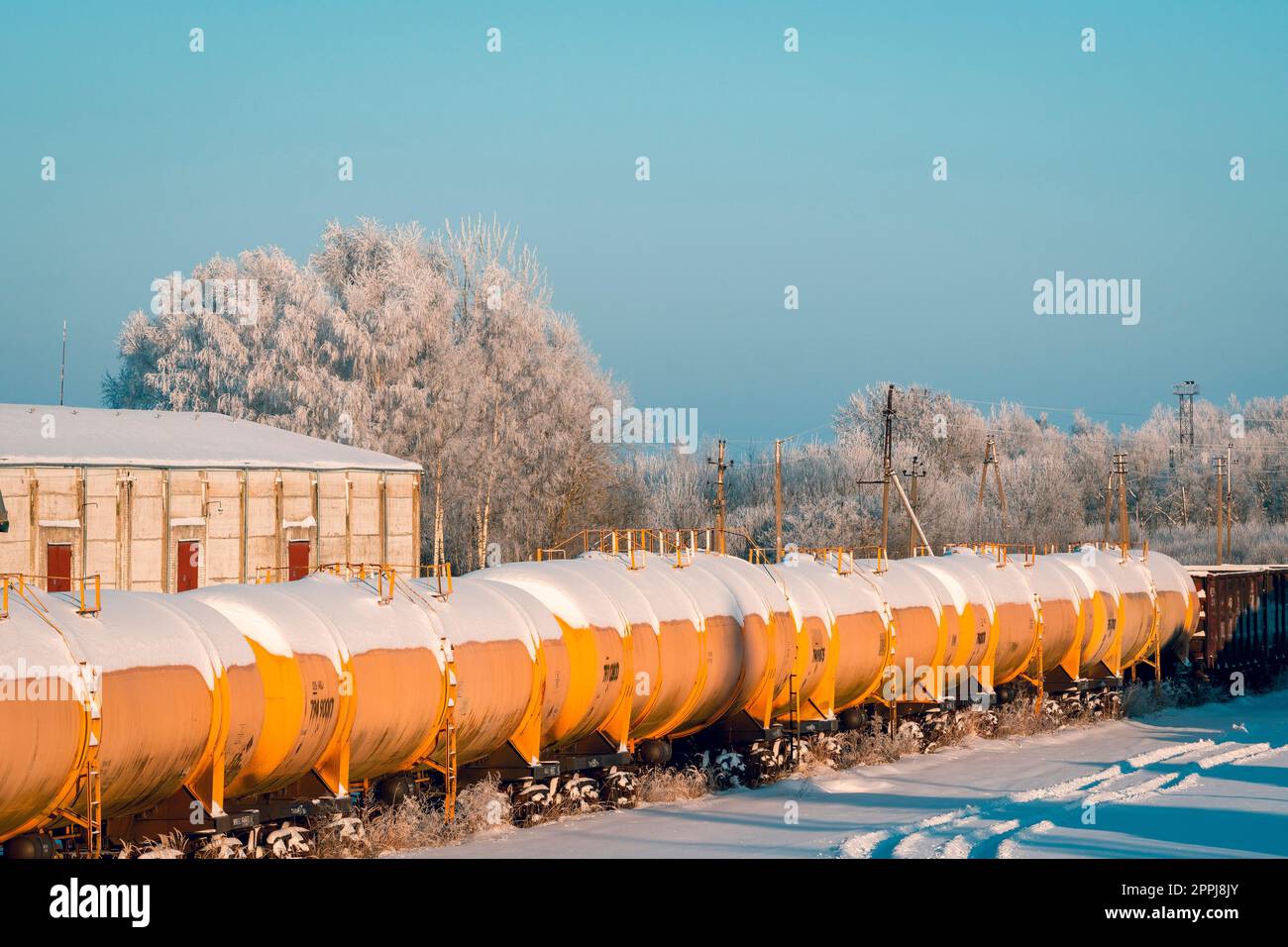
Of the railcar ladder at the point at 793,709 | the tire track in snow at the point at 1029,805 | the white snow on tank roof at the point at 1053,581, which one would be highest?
the white snow on tank roof at the point at 1053,581

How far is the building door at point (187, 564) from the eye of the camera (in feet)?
124

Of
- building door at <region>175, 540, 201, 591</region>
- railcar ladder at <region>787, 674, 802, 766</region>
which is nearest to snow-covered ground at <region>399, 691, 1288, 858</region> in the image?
railcar ladder at <region>787, 674, 802, 766</region>

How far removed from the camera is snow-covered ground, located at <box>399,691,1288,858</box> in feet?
53.6

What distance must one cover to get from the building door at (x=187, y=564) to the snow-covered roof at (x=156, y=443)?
2130mm

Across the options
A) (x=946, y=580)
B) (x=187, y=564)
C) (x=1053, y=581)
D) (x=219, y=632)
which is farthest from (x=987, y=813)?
(x=187, y=564)

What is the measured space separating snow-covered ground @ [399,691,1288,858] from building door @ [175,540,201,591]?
2091 cm

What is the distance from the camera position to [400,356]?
5875cm

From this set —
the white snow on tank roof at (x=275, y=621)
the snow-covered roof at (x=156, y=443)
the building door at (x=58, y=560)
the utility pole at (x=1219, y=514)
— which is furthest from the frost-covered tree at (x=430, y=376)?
the white snow on tank roof at (x=275, y=621)

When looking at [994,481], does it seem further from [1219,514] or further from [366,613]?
[366,613]

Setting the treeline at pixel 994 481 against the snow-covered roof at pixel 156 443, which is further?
the treeline at pixel 994 481

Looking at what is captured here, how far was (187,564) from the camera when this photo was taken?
38.0 meters

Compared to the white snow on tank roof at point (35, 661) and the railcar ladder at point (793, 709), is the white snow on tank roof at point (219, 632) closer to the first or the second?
the white snow on tank roof at point (35, 661)

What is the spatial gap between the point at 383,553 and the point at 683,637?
979 inches
